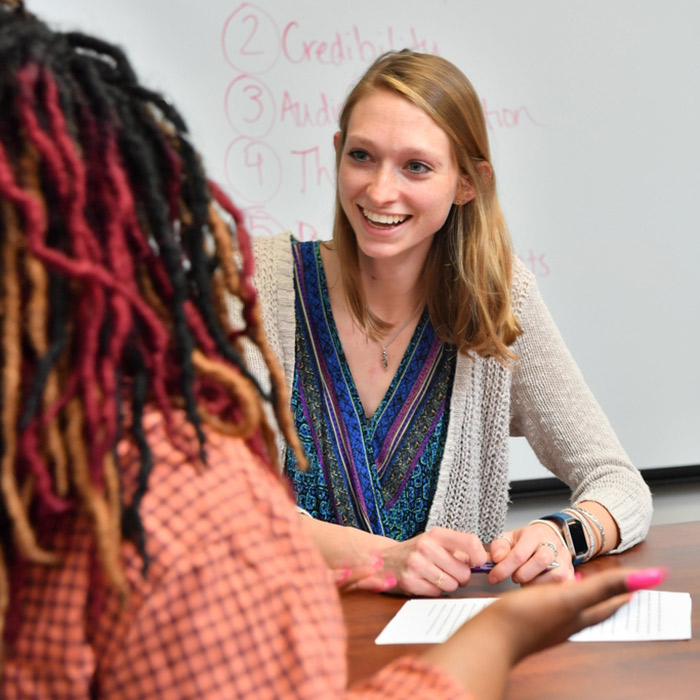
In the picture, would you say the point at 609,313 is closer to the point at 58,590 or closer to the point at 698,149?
the point at 698,149

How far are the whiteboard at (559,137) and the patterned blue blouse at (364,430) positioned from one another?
0.59 metres

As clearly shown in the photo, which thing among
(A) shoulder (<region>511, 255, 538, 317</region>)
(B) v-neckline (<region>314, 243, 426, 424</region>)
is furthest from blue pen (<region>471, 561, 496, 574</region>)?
(A) shoulder (<region>511, 255, 538, 317</region>)

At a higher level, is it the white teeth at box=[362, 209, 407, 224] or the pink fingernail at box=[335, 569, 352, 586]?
the white teeth at box=[362, 209, 407, 224]

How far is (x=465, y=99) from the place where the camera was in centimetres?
150

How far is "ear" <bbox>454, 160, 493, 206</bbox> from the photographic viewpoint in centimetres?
155

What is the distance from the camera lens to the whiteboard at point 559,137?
2.03 meters

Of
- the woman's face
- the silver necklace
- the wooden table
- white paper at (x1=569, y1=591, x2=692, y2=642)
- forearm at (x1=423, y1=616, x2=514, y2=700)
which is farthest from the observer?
the silver necklace

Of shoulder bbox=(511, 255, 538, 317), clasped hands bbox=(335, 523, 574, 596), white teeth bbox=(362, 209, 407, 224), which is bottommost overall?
clasped hands bbox=(335, 523, 574, 596)

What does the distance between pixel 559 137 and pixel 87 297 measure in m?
1.89

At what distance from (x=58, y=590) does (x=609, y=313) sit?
6.40ft

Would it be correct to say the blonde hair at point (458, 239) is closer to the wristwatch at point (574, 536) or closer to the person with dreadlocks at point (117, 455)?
the wristwatch at point (574, 536)

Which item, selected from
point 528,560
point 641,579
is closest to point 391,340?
point 528,560

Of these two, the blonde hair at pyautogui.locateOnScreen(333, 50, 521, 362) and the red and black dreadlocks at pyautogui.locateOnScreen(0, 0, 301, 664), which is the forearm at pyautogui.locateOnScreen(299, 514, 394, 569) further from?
the red and black dreadlocks at pyautogui.locateOnScreen(0, 0, 301, 664)

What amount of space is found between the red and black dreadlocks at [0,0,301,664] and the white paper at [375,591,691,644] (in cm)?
45
